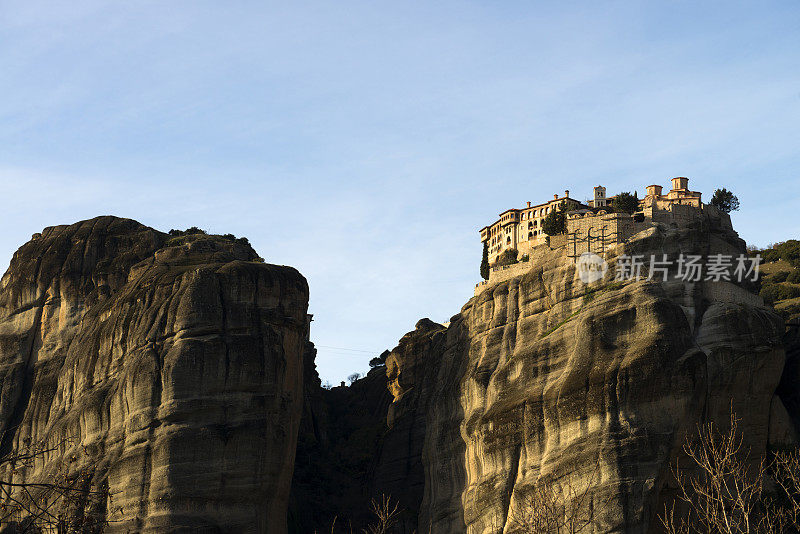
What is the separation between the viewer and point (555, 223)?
110m

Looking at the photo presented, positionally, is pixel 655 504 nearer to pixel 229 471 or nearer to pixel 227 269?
pixel 229 471

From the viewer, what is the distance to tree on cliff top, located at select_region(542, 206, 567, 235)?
108375 mm

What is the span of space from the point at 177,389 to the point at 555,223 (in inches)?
1656

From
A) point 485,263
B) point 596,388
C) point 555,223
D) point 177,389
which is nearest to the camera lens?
point 596,388

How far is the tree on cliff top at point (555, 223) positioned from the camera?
4267 inches

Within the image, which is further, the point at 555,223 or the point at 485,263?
the point at 485,263

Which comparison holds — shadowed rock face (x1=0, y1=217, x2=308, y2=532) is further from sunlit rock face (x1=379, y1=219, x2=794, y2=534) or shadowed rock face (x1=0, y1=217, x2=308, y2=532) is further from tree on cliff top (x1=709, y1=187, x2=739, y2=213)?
tree on cliff top (x1=709, y1=187, x2=739, y2=213)

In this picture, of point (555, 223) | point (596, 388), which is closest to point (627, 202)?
point (555, 223)

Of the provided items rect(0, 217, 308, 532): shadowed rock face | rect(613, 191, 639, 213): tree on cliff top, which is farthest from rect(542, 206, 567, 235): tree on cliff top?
rect(0, 217, 308, 532): shadowed rock face

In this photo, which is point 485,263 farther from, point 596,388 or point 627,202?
point 596,388

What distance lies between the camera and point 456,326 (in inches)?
3915

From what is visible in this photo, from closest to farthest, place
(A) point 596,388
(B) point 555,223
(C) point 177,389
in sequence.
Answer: (A) point 596,388 < (C) point 177,389 < (B) point 555,223

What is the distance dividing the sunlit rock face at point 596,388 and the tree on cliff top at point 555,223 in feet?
46.4

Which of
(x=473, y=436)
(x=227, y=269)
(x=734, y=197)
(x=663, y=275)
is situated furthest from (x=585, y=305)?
(x=734, y=197)
